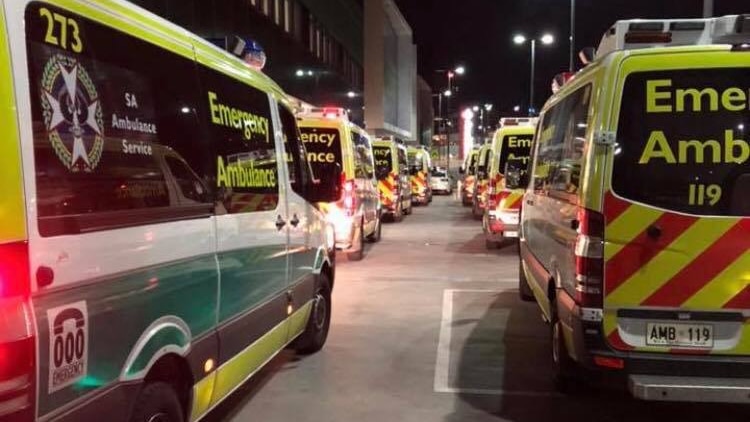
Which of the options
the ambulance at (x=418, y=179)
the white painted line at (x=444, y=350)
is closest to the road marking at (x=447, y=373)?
the white painted line at (x=444, y=350)

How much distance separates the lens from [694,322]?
14.7 feet

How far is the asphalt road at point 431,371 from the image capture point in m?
5.44

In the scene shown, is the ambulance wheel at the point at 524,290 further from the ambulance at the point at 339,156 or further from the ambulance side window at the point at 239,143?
Answer: the ambulance side window at the point at 239,143

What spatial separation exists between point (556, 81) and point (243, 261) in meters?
4.94

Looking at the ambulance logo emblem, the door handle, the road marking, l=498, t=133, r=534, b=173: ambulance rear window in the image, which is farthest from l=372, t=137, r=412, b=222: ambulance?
the ambulance logo emblem

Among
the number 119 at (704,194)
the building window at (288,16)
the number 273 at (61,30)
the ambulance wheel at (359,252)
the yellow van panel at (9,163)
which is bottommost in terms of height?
the ambulance wheel at (359,252)

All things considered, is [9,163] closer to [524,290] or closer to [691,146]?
[691,146]

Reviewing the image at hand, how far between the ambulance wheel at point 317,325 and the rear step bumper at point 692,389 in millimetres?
3163

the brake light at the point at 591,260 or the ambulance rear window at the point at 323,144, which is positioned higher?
the ambulance rear window at the point at 323,144

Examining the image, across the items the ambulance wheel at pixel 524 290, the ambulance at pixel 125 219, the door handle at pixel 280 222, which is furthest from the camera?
the ambulance wheel at pixel 524 290

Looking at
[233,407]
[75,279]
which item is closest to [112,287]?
[75,279]

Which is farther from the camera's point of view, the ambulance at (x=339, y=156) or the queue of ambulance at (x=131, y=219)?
the ambulance at (x=339, y=156)

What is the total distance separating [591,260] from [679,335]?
0.66 m

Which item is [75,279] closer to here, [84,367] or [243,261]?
[84,367]
